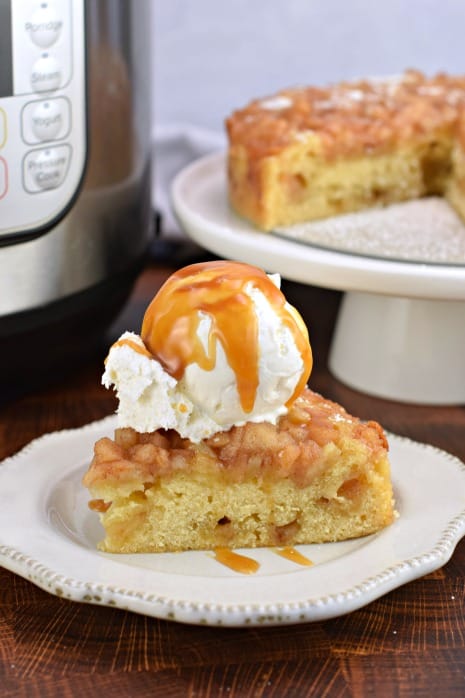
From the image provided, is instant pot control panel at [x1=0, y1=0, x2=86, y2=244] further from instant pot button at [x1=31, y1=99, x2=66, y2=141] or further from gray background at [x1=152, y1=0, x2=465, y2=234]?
gray background at [x1=152, y1=0, x2=465, y2=234]

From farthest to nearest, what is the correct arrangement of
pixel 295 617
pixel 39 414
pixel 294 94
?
pixel 294 94 < pixel 39 414 < pixel 295 617

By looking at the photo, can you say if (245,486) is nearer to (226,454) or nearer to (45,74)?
(226,454)

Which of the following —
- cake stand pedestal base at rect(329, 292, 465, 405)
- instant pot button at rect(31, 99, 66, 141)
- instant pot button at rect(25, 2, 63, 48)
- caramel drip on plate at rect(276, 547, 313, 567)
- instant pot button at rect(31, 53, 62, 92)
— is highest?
instant pot button at rect(25, 2, 63, 48)

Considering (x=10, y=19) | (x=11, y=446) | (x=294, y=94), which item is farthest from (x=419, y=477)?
(x=294, y=94)

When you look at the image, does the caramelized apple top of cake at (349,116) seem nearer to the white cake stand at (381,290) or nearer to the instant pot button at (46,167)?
the white cake stand at (381,290)

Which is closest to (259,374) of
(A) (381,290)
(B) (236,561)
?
(B) (236,561)

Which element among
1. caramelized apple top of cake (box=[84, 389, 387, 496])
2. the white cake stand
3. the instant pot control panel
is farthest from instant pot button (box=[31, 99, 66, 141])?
caramelized apple top of cake (box=[84, 389, 387, 496])

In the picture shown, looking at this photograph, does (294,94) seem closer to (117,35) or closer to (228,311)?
(117,35)
